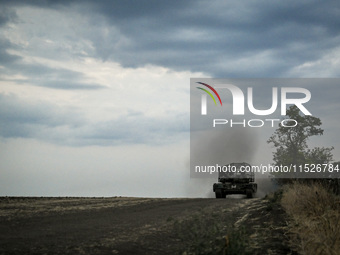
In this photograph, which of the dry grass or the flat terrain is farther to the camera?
the flat terrain

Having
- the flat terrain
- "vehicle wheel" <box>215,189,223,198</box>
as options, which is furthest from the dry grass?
"vehicle wheel" <box>215,189,223,198</box>

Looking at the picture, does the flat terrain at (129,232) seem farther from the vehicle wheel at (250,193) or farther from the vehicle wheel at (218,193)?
the vehicle wheel at (250,193)

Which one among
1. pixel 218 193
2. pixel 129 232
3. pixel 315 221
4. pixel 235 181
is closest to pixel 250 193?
pixel 235 181

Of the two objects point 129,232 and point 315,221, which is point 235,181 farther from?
point 315,221

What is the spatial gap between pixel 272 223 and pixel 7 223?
874 centimetres

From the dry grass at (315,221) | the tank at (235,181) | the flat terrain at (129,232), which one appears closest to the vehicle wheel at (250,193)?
the tank at (235,181)

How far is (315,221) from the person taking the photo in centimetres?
1241

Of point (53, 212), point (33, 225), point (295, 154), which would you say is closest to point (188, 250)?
point (33, 225)

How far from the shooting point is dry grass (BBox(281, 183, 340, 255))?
9245mm

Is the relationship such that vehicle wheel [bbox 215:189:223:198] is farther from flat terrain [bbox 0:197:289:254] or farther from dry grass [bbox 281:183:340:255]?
dry grass [bbox 281:183:340:255]

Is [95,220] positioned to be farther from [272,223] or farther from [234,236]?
[234,236]

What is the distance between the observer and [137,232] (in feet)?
44.9

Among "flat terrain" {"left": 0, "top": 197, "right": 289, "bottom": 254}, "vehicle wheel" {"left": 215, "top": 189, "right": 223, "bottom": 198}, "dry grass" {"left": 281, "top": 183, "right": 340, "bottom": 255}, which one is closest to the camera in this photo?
"dry grass" {"left": 281, "top": 183, "right": 340, "bottom": 255}

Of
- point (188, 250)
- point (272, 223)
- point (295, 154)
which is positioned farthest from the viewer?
point (295, 154)
